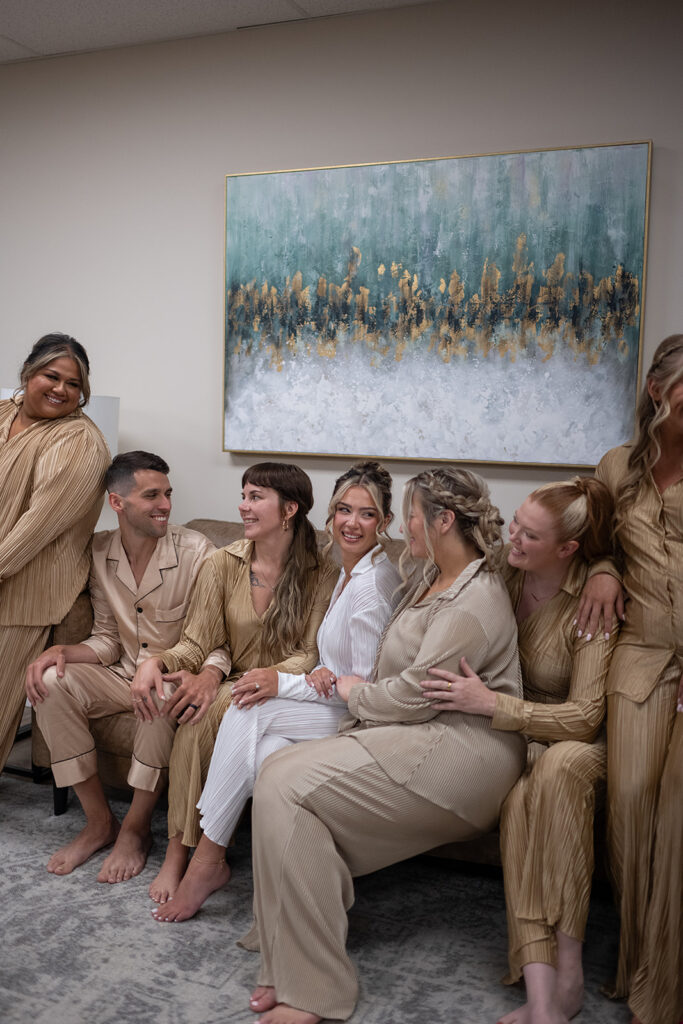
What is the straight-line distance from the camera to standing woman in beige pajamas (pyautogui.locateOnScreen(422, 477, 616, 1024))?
2074 mm

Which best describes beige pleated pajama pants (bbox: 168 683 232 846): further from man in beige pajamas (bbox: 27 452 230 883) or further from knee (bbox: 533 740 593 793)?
knee (bbox: 533 740 593 793)

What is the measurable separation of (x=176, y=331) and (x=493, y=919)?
270 centimetres

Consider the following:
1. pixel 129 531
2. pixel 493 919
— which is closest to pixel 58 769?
pixel 129 531

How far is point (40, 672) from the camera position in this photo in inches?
115

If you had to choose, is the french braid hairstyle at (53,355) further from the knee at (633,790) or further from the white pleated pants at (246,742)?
the knee at (633,790)

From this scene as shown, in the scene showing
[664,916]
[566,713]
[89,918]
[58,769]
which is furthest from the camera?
[58,769]

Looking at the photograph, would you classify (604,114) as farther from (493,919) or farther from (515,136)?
(493,919)

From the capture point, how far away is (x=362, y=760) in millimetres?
2170

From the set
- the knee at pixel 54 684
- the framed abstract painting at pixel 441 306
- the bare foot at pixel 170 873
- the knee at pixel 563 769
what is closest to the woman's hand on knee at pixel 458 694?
the knee at pixel 563 769

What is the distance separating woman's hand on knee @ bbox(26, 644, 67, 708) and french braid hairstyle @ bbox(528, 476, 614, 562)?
158 centimetres

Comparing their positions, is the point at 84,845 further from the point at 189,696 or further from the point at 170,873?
the point at 189,696

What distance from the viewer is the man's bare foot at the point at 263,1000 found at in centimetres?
207

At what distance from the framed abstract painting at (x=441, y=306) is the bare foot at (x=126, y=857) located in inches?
66.2

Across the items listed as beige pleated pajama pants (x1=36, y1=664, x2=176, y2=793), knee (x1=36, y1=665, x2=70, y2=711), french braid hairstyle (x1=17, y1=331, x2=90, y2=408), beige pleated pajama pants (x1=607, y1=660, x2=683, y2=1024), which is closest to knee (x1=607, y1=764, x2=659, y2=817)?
beige pleated pajama pants (x1=607, y1=660, x2=683, y2=1024)
